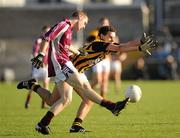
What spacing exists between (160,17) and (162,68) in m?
9.33

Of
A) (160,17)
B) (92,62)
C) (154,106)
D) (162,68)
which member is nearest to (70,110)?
(154,106)

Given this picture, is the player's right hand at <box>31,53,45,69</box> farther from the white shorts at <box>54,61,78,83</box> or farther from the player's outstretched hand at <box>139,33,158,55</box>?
the player's outstretched hand at <box>139,33,158,55</box>

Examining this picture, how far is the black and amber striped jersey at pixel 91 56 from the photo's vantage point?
1261 cm

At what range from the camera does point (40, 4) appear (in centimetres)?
4600

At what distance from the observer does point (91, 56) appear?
42.7 ft

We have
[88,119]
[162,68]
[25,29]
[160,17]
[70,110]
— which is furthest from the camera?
[160,17]

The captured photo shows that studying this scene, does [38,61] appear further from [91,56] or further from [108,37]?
[108,37]

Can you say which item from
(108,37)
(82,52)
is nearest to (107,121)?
(82,52)

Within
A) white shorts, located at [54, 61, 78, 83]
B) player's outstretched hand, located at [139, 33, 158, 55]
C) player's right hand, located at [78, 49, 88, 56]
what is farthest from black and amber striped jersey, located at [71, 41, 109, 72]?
player's outstretched hand, located at [139, 33, 158, 55]

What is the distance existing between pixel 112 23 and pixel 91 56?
31.5 m

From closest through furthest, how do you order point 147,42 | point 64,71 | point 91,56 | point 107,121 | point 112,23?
point 147,42
point 64,71
point 91,56
point 107,121
point 112,23

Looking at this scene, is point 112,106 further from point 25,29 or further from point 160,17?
point 160,17

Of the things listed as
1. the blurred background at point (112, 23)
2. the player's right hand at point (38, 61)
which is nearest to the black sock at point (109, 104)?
the player's right hand at point (38, 61)

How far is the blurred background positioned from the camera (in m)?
39.9
